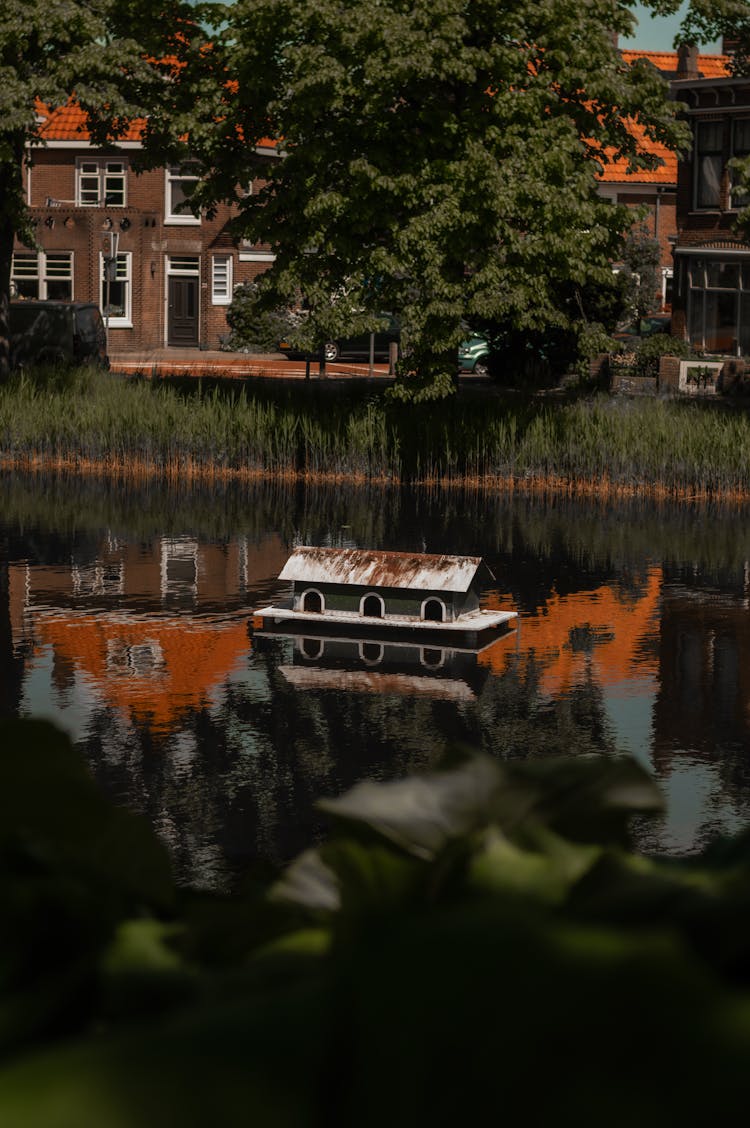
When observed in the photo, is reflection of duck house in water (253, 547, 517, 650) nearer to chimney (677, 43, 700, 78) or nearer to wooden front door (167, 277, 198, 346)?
chimney (677, 43, 700, 78)

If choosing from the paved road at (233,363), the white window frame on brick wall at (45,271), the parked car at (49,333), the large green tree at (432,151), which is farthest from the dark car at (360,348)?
the large green tree at (432,151)

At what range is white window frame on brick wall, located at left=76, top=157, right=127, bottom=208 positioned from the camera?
62.8 metres

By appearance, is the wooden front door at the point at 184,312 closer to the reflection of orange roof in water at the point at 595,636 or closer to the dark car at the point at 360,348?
the dark car at the point at 360,348

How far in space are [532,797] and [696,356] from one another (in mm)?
44103

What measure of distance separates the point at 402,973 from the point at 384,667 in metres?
13.3

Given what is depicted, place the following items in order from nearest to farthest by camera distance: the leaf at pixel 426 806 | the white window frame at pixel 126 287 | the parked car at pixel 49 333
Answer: the leaf at pixel 426 806, the parked car at pixel 49 333, the white window frame at pixel 126 287

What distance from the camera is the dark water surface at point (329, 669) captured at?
32.6ft

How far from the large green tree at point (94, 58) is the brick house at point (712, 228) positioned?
2057 cm

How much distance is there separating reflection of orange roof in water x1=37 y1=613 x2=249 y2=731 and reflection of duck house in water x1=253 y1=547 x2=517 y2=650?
0.60 meters

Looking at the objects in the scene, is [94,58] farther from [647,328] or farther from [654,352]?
[647,328]

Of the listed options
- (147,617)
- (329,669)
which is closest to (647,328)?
(147,617)

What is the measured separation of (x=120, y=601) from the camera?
16.7m

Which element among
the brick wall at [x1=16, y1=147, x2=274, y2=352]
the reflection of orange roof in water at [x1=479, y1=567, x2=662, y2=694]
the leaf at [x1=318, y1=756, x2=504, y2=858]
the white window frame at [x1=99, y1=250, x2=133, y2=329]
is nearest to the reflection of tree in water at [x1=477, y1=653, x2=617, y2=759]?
the reflection of orange roof in water at [x1=479, y1=567, x2=662, y2=694]

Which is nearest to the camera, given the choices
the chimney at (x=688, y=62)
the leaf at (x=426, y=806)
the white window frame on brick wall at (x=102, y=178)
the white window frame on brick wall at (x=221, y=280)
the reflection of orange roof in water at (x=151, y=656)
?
the leaf at (x=426, y=806)
